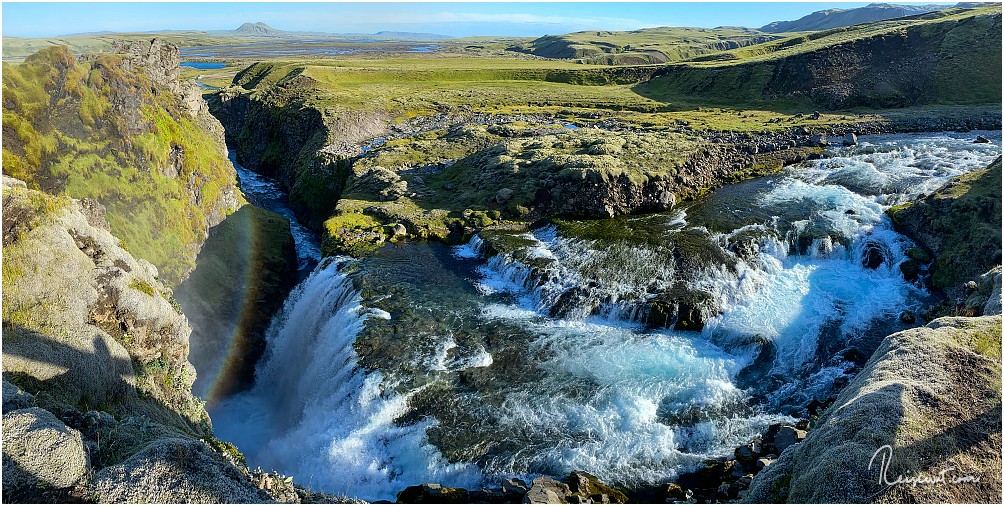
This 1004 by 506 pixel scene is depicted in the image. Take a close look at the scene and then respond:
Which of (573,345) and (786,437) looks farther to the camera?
(573,345)

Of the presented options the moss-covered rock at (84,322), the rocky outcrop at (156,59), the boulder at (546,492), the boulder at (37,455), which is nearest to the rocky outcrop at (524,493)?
the boulder at (546,492)

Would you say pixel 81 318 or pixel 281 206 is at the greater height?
pixel 81 318

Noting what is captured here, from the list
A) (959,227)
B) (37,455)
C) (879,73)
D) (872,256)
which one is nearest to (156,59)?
(37,455)

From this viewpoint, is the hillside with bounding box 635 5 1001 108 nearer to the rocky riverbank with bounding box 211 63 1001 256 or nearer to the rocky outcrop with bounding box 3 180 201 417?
the rocky riverbank with bounding box 211 63 1001 256

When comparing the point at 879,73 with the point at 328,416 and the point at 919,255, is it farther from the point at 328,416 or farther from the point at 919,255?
the point at 328,416

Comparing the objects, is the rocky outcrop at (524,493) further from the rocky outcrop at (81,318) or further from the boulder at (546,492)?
the rocky outcrop at (81,318)

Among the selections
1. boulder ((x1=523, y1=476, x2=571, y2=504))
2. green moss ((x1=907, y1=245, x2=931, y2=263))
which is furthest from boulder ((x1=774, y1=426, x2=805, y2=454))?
→ green moss ((x1=907, y1=245, x2=931, y2=263))

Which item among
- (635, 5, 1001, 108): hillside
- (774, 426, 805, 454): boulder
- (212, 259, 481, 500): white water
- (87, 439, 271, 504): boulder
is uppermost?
(635, 5, 1001, 108): hillside

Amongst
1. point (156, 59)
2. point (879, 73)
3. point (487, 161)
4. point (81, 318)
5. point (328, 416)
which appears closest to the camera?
point (81, 318)
